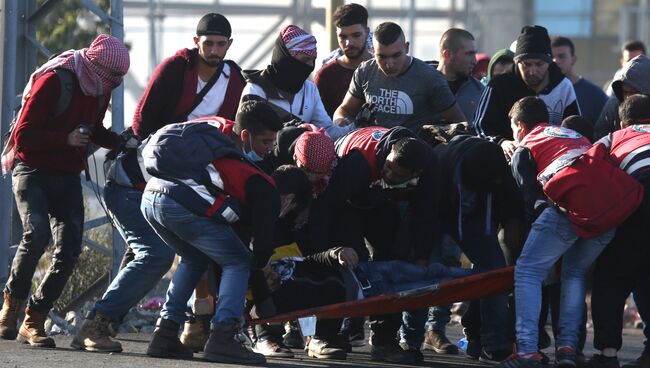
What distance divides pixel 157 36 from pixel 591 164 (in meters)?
18.8

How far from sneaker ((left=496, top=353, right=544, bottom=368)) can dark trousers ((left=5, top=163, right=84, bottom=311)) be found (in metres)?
2.56

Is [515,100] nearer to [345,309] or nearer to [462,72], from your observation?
[462,72]

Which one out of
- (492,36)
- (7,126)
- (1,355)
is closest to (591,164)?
(1,355)

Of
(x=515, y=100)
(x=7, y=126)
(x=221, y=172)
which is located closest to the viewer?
(x=221, y=172)

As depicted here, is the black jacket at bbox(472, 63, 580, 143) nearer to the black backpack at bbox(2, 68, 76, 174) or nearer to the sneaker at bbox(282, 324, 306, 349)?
the sneaker at bbox(282, 324, 306, 349)

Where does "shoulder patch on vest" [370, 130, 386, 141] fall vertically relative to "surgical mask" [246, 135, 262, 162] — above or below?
above

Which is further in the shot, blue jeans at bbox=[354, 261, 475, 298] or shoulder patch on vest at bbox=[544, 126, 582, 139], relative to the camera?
blue jeans at bbox=[354, 261, 475, 298]

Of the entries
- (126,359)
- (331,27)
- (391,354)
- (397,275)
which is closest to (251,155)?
(397,275)

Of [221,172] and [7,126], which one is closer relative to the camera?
[221,172]

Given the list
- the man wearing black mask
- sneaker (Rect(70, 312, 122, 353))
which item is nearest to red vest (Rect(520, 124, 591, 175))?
the man wearing black mask

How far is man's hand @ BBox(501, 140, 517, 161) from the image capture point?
786 centimetres

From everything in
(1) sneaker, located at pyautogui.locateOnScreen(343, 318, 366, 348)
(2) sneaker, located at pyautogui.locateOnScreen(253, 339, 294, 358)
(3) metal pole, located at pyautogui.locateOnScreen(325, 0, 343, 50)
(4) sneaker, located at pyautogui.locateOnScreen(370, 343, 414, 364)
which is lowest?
(1) sneaker, located at pyautogui.locateOnScreen(343, 318, 366, 348)

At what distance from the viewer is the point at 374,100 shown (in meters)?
8.60

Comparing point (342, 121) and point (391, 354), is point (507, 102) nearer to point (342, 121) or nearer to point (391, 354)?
point (342, 121)
